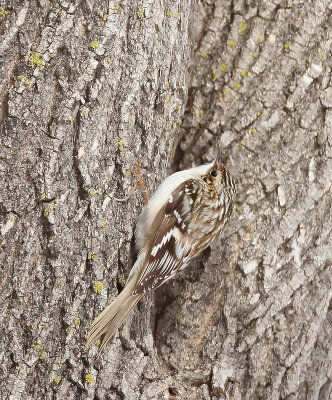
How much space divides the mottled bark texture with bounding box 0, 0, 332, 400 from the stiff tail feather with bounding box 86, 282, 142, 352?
0.04 meters

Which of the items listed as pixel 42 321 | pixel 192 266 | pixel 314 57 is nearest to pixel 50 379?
pixel 42 321

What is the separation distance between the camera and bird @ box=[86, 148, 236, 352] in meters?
2.30

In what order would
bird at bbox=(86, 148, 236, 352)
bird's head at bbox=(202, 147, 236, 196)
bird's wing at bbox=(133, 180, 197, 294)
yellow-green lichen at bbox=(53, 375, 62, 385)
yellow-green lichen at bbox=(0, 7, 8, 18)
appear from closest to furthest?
yellow-green lichen at bbox=(0, 7, 8, 18) → yellow-green lichen at bbox=(53, 375, 62, 385) → bird at bbox=(86, 148, 236, 352) → bird's wing at bbox=(133, 180, 197, 294) → bird's head at bbox=(202, 147, 236, 196)

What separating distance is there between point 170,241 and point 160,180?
260 mm

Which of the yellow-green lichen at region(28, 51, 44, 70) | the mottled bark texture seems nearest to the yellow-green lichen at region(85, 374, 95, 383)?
the mottled bark texture

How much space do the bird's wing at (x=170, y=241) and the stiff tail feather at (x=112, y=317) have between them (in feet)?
0.25

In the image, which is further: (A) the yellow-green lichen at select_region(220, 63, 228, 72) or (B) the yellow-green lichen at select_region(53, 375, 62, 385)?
(A) the yellow-green lichen at select_region(220, 63, 228, 72)

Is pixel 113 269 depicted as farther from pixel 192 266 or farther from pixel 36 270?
pixel 192 266

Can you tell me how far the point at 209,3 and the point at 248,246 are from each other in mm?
1055

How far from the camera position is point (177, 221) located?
261cm

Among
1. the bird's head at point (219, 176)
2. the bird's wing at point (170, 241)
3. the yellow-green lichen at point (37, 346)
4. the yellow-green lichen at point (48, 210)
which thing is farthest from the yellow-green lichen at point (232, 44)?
the yellow-green lichen at point (37, 346)

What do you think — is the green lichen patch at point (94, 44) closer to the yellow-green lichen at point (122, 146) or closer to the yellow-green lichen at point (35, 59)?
the yellow-green lichen at point (35, 59)

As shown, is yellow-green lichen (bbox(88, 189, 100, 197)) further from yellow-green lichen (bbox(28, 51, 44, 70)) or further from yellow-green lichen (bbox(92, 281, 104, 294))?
yellow-green lichen (bbox(28, 51, 44, 70))

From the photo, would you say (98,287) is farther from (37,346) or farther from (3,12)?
(3,12)
